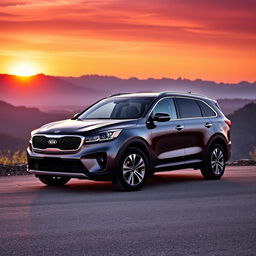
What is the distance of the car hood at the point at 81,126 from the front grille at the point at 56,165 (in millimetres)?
517

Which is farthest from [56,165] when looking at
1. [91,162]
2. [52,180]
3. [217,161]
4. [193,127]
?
[217,161]

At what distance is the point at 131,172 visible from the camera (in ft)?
45.8

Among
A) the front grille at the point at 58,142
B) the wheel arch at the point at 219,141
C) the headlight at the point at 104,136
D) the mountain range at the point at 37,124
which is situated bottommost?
the mountain range at the point at 37,124

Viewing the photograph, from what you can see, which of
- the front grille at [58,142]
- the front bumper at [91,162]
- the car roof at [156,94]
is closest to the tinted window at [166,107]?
the car roof at [156,94]

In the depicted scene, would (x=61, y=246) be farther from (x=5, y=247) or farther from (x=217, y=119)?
(x=217, y=119)

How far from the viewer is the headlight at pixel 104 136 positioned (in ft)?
44.6

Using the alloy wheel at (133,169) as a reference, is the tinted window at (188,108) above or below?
above

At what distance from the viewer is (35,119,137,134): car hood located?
13.8m

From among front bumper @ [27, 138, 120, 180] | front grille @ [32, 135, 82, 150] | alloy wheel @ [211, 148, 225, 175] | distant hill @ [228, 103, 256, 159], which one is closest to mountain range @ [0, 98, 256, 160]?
distant hill @ [228, 103, 256, 159]

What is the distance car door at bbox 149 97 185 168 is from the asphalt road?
22.9 inches

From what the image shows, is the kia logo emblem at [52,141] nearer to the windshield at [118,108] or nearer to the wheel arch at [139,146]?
the wheel arch at [139,146]

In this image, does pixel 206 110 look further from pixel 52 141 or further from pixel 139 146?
pixel 52 141

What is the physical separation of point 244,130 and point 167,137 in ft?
418

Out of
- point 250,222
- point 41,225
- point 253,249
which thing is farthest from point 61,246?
point 250,222
